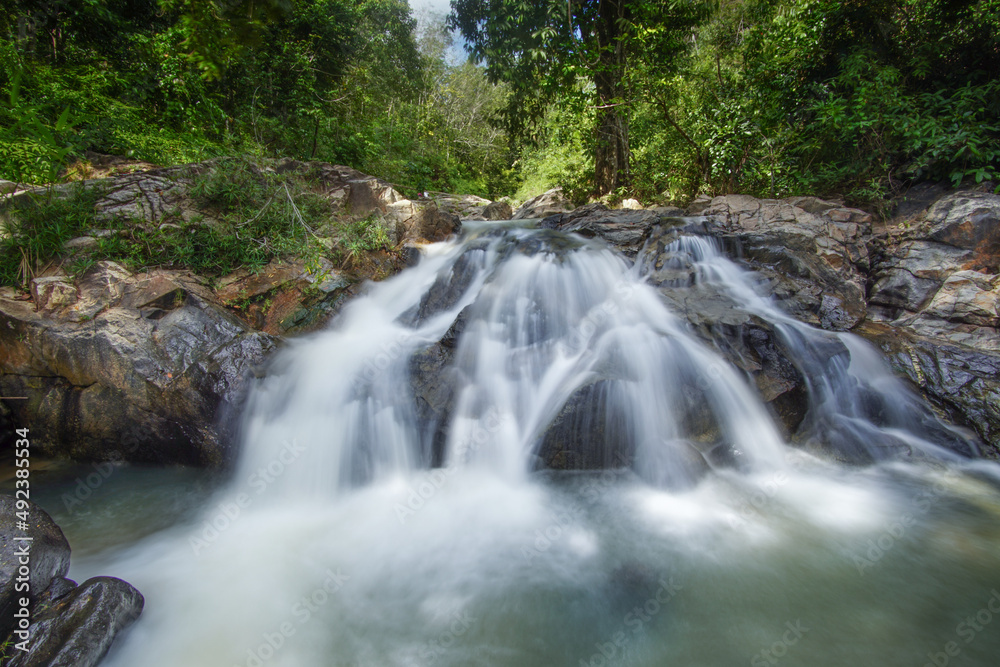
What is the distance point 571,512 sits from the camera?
359cm

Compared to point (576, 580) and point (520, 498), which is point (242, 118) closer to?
point (520, 498)

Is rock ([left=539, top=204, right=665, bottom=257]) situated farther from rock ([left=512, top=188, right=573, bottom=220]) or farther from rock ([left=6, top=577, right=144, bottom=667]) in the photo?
rock ([left=6, top=577, right=144, bottom=667])

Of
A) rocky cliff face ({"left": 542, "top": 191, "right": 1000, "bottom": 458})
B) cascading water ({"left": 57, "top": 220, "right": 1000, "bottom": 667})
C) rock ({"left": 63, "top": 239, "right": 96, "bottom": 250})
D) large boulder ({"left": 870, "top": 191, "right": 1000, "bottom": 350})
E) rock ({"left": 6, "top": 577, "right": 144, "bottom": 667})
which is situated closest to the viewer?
rock ({"left": 6, "top": 577, "right": 144, "bottom": 667})

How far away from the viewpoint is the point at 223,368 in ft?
14.5

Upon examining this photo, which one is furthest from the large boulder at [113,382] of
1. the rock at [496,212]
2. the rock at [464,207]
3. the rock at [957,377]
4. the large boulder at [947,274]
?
the large boulder at [947,274]

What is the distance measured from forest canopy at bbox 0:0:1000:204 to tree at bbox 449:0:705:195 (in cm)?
6

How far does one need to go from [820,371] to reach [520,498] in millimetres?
3684

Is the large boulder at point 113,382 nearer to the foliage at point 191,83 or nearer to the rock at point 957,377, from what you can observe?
the foliage at point 191,83

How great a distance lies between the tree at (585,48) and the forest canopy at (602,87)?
56 millimetres

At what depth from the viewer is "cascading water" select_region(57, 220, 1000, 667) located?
98.6 inches

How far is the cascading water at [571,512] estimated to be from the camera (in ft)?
8.21

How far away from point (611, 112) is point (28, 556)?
12.1 m

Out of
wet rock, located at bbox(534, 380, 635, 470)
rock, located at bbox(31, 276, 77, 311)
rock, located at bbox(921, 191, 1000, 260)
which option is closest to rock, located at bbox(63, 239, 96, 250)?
rock, located at bbox(31, 276, 77, 311)

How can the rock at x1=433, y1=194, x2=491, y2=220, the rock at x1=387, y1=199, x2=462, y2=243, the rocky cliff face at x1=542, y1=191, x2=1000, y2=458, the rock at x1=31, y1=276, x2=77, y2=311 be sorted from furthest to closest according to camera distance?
the rock at x1=433, y1=194, x2=491, y2=220, the rock at x1=387, y1=199, x2=462, y2=243, the rock at x1=31, y1=276, x2=77, y2=311, the rocky cliff face at x1=542, y1=191, x2=1000, y2=458
